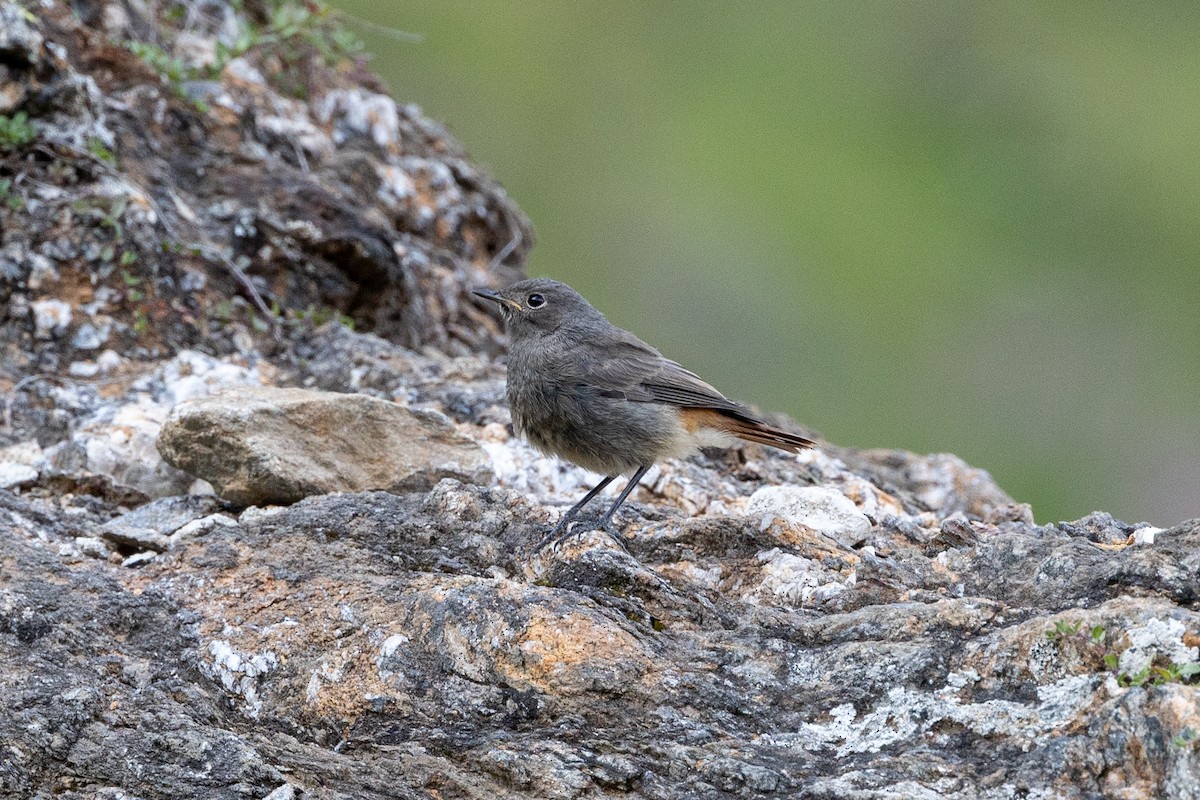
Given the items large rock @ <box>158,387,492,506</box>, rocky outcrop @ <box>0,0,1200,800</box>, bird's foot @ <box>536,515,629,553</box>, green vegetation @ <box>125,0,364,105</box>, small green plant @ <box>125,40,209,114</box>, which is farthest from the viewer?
green vegetation @ <box>125,0,364,105</box>

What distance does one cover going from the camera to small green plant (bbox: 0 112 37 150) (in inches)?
284

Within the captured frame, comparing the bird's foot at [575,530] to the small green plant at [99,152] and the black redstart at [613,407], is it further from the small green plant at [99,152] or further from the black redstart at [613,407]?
the small green plant at [99,152]

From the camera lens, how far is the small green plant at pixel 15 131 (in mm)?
7215

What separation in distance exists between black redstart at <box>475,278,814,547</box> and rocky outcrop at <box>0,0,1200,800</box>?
0.25m

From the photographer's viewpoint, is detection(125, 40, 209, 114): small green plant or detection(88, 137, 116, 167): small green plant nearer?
detection(88, 137, 116, 167): small green plant

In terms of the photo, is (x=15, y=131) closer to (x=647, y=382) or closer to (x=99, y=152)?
(x=99, y=152)

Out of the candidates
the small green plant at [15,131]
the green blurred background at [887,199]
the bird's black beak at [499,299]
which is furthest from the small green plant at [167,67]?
the green blurred background at [887,199]

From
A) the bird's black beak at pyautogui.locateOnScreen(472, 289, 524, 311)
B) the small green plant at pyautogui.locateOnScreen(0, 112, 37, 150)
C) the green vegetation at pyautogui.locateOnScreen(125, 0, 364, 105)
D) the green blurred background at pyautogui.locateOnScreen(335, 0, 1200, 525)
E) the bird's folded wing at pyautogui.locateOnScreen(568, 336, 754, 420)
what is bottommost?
the small green plant at pyautogui.locateOnScreen(0, 112, 37, 150)

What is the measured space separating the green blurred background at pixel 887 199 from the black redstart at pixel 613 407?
840cm

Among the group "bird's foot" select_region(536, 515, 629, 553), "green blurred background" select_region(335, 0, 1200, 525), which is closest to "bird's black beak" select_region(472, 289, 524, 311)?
"bird's foot" select_region(536, 515, 629, 553)

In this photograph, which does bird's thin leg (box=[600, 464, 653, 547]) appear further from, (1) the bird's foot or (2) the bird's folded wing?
(2) the bird's folded wing

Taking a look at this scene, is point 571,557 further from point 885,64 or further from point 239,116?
point 885,64

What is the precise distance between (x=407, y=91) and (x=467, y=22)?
8.22 ft

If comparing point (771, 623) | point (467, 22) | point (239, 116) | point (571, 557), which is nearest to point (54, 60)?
point (239, 116)
